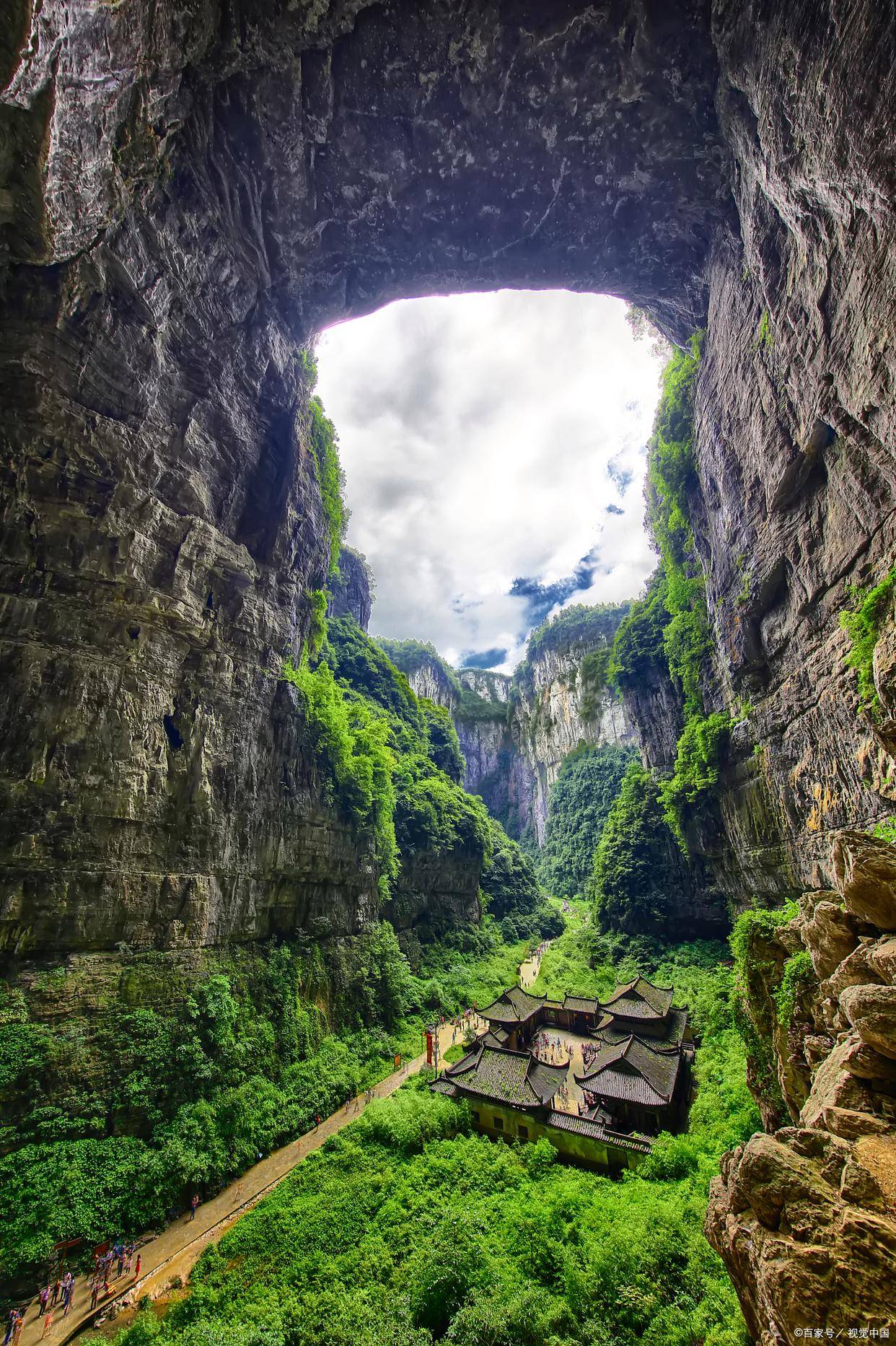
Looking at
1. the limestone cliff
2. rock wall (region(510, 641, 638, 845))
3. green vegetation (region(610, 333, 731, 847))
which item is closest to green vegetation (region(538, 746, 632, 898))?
rock wall (region(510, 641, 638, 845))

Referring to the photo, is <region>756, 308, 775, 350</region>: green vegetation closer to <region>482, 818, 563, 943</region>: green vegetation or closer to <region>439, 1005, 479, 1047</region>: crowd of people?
<region>439, 1005, 479, 1047</region>: crowd of people

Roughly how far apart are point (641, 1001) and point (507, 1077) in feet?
24.2

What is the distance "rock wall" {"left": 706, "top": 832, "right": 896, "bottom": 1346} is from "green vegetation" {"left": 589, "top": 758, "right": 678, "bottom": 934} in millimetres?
23484

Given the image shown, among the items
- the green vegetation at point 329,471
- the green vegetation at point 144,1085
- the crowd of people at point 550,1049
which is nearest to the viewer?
the green vegetation at point 144,1085

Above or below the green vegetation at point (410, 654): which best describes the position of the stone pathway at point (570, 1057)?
below

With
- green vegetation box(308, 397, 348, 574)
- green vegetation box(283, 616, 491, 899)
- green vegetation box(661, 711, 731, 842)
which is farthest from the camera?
green vegetation box(308, 397, 348, 574)

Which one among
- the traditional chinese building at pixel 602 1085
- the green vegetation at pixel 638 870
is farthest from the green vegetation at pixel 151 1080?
the green vegetation at pixel 638 870

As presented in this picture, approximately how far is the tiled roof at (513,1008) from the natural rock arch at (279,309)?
24.8 feet

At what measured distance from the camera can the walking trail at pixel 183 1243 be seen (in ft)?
28.8

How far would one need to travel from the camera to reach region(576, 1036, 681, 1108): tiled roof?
1440 centimetres

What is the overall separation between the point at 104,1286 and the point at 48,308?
19744 millimetres

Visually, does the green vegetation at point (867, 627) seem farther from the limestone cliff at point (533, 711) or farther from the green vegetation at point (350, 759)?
the limestone cliff at point (533, 711)

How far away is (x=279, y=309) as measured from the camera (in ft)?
64.6

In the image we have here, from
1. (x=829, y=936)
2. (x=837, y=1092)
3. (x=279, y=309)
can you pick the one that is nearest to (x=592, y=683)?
(x=279, y=309)
